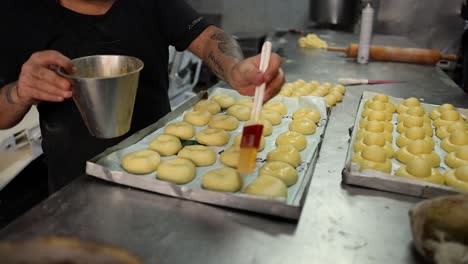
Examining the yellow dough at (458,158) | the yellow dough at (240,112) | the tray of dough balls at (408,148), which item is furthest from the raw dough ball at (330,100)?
the yellow dough at (458,158)

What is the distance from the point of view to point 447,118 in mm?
1619

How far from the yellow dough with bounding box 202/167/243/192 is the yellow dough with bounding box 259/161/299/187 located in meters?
0.11

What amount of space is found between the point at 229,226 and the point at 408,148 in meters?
0.75

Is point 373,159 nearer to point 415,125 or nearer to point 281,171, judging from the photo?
point 281,171

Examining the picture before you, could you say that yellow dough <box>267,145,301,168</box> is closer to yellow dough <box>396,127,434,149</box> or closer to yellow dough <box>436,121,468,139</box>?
yellow dough <box>396,127,434,149</box>

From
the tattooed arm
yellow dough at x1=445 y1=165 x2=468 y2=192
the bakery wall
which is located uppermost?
the tattooed arm

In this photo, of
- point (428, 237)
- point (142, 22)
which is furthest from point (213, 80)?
A: point (428, 237)

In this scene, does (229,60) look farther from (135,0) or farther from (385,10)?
(385,10)

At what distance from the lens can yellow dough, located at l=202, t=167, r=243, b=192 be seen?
3.65ft

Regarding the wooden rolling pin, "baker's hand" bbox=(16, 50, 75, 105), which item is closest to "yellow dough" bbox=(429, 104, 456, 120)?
the wooden rolling pin

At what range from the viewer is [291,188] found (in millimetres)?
1172

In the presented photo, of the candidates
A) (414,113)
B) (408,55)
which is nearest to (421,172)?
(414,113)

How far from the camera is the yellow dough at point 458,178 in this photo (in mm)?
1128

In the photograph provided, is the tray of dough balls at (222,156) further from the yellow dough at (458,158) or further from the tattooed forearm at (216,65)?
the yellow dough at (458,158)
